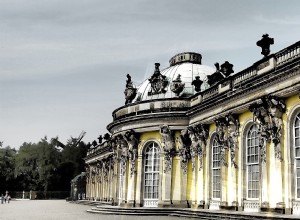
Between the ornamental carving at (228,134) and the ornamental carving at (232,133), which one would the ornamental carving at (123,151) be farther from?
the ornamental carving at (232,133)

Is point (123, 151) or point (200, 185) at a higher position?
point (123, 151)

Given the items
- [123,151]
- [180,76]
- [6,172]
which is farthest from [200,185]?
[6,172]

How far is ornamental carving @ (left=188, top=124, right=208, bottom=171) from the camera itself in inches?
942

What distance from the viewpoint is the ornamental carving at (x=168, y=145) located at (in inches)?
1019

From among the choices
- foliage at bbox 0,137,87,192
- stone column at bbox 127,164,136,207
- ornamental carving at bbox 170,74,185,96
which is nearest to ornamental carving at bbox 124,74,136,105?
ornamental carving at bbox 170,74,185,96

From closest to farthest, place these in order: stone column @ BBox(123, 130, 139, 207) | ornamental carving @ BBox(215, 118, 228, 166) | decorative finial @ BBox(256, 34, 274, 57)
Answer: decorative finial @ BBox(256, 34, 274, 57) → ornamental carving @ BBox(215, 118, 228, 166) → stone column @ BBox(123, 130, 139, 207)

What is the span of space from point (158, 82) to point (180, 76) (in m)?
1.62

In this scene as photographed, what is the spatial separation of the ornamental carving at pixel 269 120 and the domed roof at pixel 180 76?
9.37m

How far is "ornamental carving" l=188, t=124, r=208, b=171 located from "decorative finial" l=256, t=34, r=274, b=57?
20.3 feet

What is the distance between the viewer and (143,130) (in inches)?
1078

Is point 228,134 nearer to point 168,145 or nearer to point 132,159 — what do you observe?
point 168,145

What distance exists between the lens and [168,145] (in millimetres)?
25984

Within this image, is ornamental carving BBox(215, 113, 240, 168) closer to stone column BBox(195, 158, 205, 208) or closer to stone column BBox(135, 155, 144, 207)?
stone column BBox(195, 158, 205, 208)

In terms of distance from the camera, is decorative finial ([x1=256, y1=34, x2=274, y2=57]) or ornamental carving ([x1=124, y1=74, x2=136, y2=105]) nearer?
decorative finial ([x1=256, y1=34, x2=274, y2=57])
